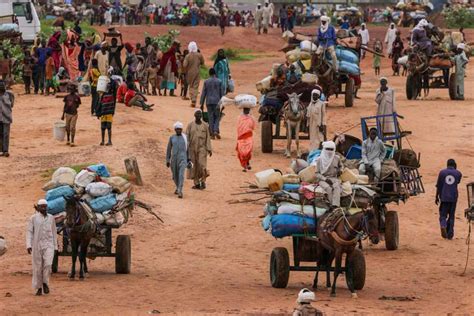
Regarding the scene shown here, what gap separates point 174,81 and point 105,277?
20.9 meters

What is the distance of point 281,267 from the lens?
19.3 meters

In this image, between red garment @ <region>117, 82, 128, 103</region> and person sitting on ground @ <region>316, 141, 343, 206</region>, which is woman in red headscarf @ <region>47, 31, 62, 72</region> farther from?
person sitting on ground @ <region>316, 141, 343, 206</region>

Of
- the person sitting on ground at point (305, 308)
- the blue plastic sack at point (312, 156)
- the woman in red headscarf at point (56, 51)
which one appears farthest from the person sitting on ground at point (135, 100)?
the person sitting on ground at point (305, 308)

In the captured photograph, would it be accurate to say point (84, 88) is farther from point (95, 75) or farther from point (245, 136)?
point (245, 136)

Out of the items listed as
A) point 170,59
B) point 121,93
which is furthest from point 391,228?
point 170,59

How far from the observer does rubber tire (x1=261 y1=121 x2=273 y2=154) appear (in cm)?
3189

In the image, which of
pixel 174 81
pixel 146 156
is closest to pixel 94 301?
pixel 146 156

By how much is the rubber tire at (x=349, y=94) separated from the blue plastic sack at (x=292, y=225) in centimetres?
1982

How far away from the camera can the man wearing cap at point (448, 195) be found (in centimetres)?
2333

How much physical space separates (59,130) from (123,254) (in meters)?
11.4

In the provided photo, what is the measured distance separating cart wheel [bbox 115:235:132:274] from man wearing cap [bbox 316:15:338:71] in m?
16.1

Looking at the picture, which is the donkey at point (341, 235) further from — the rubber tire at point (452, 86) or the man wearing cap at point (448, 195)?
the rubber tire at point (452, 86)

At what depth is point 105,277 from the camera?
2020cm

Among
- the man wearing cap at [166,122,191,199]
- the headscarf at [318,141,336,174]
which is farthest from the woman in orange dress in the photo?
the headscarf at [318,141,336,174]
